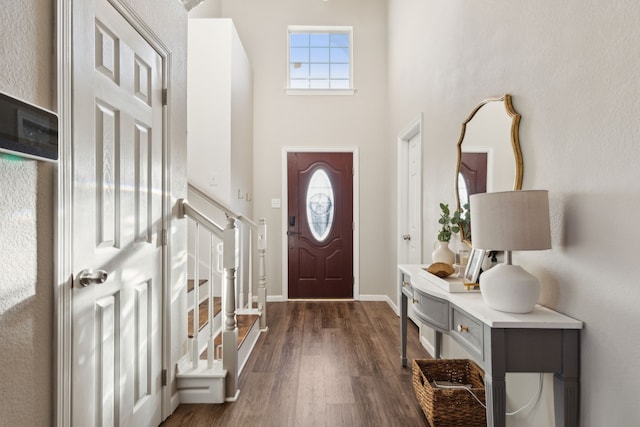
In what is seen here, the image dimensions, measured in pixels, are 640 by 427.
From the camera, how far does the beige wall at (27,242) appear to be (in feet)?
3.06

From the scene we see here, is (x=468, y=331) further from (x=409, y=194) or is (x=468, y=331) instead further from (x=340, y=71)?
(x=340, y=71)

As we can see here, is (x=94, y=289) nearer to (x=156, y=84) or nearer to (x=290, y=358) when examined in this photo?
(x=156, y=84)

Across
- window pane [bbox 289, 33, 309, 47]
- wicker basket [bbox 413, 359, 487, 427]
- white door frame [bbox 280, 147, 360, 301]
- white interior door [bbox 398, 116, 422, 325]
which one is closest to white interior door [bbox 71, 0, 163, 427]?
wicker basket [bbox 413, 359, 487, 427]

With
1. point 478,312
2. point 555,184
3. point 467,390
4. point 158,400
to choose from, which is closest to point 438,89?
point 555,184

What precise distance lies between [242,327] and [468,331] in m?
1.93

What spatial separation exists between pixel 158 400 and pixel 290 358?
3.57ft

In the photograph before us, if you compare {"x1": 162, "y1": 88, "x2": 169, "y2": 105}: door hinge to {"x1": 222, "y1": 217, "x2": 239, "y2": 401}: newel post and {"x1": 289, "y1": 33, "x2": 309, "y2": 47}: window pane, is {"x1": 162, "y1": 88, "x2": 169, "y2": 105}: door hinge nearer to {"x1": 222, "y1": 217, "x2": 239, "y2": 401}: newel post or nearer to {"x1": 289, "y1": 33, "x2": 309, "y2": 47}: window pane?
{"x1": 222, "y1": 217, "x2": 239, "y2": 401}: newel post

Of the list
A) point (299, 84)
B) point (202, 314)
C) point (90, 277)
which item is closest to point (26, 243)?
point (90, 277)

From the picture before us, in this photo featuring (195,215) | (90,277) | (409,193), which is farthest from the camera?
(409,193)

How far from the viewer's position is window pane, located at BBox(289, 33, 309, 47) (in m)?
4.64

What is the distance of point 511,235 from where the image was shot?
1282 mm

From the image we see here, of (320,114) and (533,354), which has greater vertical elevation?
(320,114)

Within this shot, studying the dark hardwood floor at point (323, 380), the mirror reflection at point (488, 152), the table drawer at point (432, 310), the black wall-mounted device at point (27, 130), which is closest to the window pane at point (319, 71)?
the mirror reflection at point (488, 152)

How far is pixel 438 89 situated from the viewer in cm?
268
